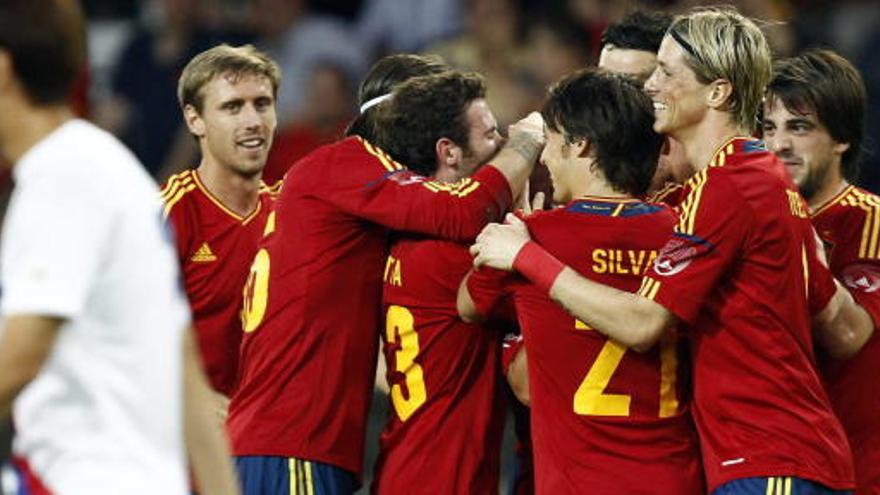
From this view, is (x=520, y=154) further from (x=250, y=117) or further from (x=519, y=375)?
(x=250, y=117)

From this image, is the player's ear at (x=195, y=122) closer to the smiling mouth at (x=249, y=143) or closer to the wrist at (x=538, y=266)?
the smiling mouth at (x=249, y=143)

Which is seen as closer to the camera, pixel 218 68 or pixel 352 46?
pixel 218 68

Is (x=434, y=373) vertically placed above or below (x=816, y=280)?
below

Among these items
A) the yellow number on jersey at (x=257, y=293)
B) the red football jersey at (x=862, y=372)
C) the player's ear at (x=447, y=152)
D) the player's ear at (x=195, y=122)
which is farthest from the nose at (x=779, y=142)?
the player's ear at (x=195, y=122)

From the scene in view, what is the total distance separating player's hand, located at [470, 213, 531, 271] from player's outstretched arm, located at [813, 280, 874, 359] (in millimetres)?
972

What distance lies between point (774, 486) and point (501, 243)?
3.51 feet

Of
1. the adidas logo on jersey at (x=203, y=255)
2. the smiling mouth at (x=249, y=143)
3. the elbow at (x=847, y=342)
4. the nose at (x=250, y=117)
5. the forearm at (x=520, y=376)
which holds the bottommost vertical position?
the forearm at (x=520, y=376)

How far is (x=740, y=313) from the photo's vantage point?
5.06 m

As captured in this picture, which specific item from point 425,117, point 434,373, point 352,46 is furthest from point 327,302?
point 352,46

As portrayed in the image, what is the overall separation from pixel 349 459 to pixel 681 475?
1.13m

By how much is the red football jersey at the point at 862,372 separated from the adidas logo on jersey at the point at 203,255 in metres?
2.25

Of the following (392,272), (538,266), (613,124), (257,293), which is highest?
(613,124)

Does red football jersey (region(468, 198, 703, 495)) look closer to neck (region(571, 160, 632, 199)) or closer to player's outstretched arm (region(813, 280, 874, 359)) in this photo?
neck (region(571, 160, 632, 199))

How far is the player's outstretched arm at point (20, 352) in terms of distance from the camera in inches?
A: 138
